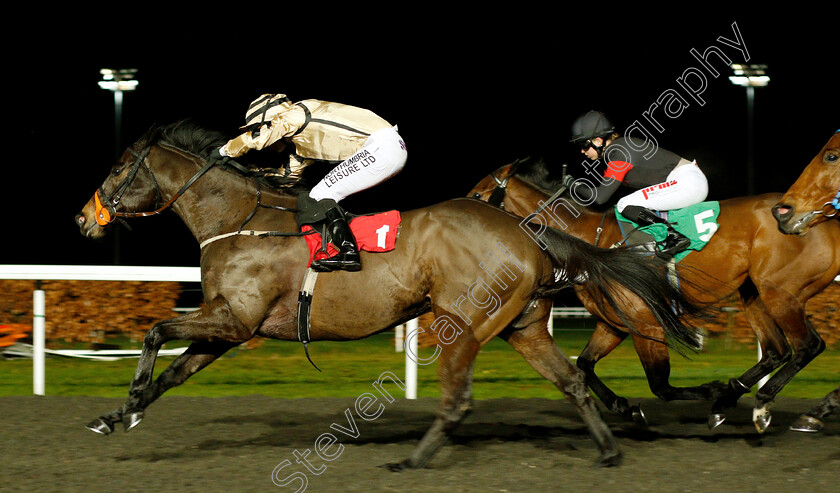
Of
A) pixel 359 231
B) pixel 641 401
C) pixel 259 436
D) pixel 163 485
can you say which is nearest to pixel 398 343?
pixel 641 401

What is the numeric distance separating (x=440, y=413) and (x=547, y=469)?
1.83 ft

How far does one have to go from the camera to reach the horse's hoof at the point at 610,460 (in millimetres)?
3957

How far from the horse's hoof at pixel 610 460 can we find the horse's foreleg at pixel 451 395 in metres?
0.67

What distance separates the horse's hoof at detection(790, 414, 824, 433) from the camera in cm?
464

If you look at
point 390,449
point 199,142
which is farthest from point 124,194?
point 390,449

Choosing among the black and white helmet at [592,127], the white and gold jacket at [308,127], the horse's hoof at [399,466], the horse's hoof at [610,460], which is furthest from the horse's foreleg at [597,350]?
the white and gold jacket at [308,127]

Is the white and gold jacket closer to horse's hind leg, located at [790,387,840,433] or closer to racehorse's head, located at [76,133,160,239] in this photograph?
racehorse's head, located at [76,133,160,239]

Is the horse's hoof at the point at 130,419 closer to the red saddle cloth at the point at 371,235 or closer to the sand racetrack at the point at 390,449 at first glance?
the sand racetrack at the point at 390,449

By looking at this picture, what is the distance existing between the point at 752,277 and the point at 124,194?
3688 mm

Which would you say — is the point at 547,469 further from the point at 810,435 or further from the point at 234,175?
the point at 234,175

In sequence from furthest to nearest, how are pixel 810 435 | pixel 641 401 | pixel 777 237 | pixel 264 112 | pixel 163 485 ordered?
pixel 641 401 → pixel 777 237 → pixel 810 435 → pixel 264 112 → pixel 163 485

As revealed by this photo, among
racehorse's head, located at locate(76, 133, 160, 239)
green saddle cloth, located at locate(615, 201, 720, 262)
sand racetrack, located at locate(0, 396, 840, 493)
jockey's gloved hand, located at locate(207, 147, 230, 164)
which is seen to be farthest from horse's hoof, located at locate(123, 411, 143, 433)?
green saddle cloth, located at locate(615, 201, 720, 262)

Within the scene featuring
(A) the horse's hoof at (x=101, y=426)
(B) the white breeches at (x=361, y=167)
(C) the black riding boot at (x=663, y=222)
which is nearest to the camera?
(A) the horse's hoof at (x=101, y=426)

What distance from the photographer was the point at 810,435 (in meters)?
4.61
